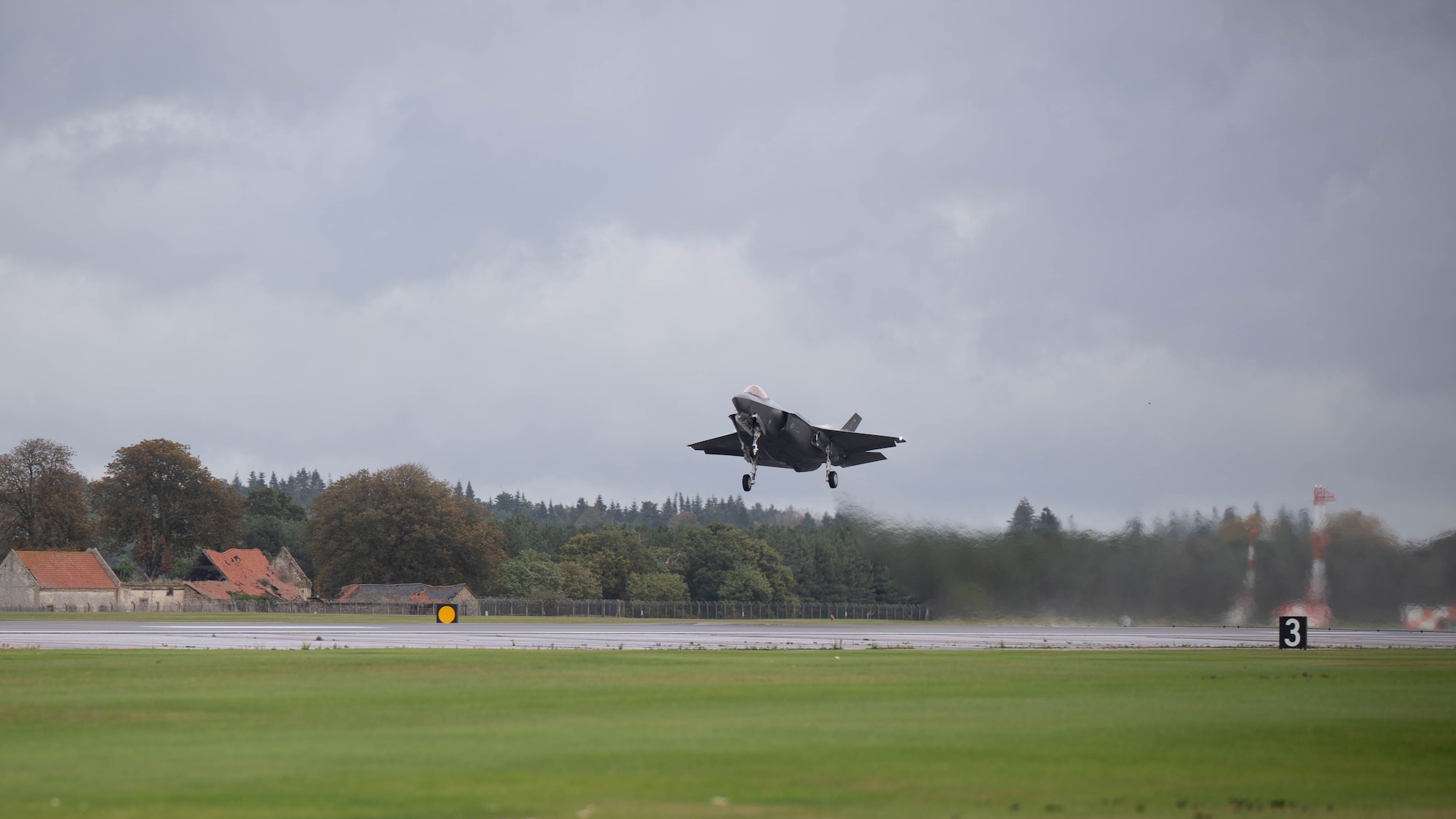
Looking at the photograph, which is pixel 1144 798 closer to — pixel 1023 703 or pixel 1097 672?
pixel 1023 703

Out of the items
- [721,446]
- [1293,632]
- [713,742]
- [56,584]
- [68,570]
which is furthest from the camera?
[68,570]

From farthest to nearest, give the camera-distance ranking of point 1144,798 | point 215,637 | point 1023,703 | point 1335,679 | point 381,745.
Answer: point 215,637 < point 1335,679 < point 1023,703 < point 381,745 < point 1144,798

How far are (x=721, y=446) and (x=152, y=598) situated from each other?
86.5 meters

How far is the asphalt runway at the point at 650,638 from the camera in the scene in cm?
4669

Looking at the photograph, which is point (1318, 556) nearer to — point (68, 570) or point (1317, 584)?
point (1317, 584)

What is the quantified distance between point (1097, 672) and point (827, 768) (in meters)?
18.9

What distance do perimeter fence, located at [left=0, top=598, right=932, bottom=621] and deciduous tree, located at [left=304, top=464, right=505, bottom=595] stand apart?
A: 910 cm

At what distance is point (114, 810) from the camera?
12359mm

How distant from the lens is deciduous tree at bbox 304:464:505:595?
140125 millimetres

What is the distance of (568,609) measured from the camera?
125m

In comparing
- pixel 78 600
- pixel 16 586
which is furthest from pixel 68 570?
pixel 16 586

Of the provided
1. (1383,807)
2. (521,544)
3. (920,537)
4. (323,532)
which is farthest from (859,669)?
(521,544)

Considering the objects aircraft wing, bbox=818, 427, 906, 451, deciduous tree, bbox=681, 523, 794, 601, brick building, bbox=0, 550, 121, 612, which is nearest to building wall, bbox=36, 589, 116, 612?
brick building, bbox=0, 550, 121, 612

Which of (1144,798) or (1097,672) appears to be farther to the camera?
(1097,672)
